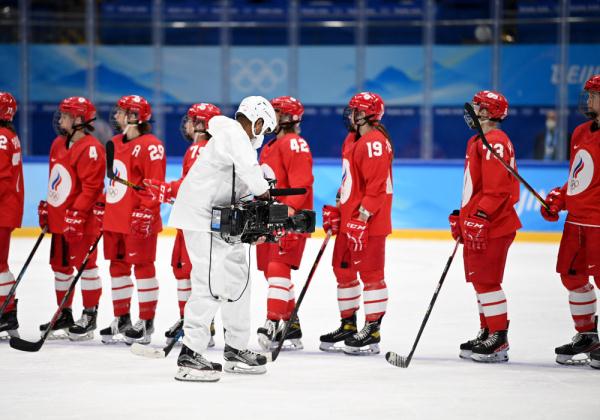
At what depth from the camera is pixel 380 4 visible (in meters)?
13.3

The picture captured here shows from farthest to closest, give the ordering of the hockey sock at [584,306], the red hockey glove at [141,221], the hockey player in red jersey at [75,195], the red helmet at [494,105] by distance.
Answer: the hockey player in red jersey at [75,195]
the red hockey glove at [141,221]
the red helmet at [494,105]
the hockey sock at [584,306]

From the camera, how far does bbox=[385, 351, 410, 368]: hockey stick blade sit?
5258 millimetres

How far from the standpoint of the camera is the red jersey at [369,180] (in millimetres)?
5703

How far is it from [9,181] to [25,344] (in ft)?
3.49

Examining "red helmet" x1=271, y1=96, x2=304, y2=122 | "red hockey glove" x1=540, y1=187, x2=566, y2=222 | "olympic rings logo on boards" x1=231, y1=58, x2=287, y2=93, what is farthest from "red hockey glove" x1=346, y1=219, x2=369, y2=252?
"olympic rings logo on boards" x1=231, y1=58, x2=287, y2=93

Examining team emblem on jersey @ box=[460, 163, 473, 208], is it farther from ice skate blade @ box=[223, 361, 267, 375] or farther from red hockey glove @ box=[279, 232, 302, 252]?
ice skate blade @ box=[223, 361, 267, 375]

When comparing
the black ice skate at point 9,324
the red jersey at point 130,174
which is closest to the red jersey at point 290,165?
the red jersey at point 130,174

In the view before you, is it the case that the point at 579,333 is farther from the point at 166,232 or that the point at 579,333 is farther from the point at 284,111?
the point at 166,232

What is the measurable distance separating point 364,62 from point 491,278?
7.84 metres

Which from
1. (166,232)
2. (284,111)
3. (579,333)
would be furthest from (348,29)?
(579,333)

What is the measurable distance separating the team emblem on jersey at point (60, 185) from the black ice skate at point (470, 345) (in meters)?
2.50

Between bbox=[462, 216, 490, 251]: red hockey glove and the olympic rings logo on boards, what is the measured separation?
26.1 feet

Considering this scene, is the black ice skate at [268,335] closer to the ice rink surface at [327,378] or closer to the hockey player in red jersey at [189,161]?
the ice rink surface at [327,378]

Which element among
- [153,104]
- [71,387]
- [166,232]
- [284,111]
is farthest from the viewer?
[153,104]
